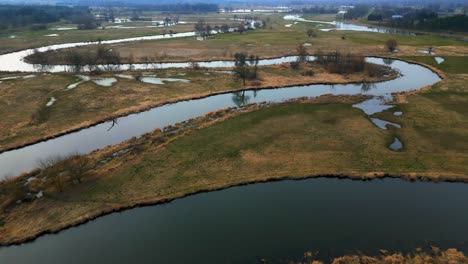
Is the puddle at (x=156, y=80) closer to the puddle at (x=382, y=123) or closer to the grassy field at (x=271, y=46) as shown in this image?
the grassy field at (x=271, y=46)

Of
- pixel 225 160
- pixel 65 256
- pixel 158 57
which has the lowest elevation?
pixel 65 256

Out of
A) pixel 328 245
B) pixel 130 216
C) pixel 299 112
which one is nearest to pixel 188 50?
pixel 299 112

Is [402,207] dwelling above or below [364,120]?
below

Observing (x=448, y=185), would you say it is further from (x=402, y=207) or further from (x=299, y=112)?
(x=299, y=112)

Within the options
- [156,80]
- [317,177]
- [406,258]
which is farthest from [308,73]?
[406,258]

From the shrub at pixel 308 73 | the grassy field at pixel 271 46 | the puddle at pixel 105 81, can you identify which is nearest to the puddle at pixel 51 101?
the puddle at pixel 105 81

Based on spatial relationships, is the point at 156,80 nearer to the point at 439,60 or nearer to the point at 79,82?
the point at 79,82

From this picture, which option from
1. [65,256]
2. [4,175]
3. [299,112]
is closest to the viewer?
[65,256]
